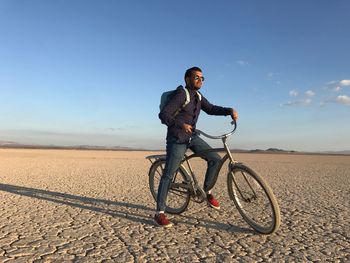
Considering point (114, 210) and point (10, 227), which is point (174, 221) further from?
point (10, 227)

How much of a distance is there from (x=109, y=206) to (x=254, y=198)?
2474mm

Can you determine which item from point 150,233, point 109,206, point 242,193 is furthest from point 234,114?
point 109,206

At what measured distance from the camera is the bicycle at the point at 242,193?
3789 millimetres

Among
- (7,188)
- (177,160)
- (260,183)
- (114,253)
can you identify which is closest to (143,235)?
(114,253)

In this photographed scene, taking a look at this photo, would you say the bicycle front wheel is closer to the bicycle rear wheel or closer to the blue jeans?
the blue jeans

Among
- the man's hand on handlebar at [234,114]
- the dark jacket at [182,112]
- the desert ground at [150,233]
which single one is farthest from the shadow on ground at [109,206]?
the man's hand on handlebar at [234,114]

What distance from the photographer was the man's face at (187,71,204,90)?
4188 millimetres

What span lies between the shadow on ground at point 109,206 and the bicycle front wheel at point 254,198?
207 millimetres

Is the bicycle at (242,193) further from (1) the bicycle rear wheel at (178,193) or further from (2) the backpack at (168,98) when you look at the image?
(2) the backpack at (168,98)

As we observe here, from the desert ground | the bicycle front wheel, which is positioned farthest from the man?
the desert ground

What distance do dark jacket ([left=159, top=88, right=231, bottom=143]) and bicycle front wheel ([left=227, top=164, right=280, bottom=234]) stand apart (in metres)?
0.70

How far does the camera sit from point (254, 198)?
405 centimetres

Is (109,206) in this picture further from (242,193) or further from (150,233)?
(242,193)

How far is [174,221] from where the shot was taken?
461cm
